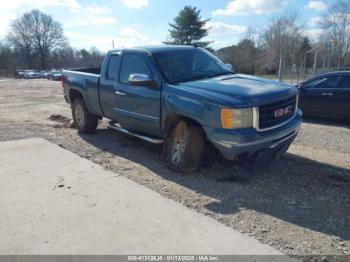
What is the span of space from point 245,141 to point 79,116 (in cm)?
507

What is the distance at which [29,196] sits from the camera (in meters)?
4.61

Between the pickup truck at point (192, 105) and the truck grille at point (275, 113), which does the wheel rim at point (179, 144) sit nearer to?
the pickup truck at point (192, 105)

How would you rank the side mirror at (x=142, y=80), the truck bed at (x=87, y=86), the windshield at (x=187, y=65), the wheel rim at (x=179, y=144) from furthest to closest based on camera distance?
the truck bed at (x=87, y=86)
the windshield at (x=187, y=65)
the side mirror at (x=142, y=80)
the wheel rim at (x=179, y=144)

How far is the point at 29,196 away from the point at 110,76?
300cm

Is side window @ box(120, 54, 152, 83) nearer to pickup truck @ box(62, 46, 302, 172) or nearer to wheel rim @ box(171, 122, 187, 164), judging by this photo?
pickup truck @ box(62, 46, 302, 172)

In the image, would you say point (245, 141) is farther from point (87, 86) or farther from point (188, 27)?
point (188, 27)

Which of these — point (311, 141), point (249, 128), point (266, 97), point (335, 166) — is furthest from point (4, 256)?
point (311, 141)

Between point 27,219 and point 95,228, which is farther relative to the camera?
point 27,219

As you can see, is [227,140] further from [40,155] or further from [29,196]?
[40,155]

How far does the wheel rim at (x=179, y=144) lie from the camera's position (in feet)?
17.1

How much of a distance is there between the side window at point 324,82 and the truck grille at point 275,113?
5334 mm

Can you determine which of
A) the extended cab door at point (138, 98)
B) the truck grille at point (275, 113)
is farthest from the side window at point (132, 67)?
the truck grille at point (275, 113)

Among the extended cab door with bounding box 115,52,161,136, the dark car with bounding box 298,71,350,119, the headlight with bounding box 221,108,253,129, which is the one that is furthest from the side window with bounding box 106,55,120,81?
the dark car with bounding box 298,71,350,119

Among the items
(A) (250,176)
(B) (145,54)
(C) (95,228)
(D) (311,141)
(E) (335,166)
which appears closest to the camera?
(C) (95,228)
